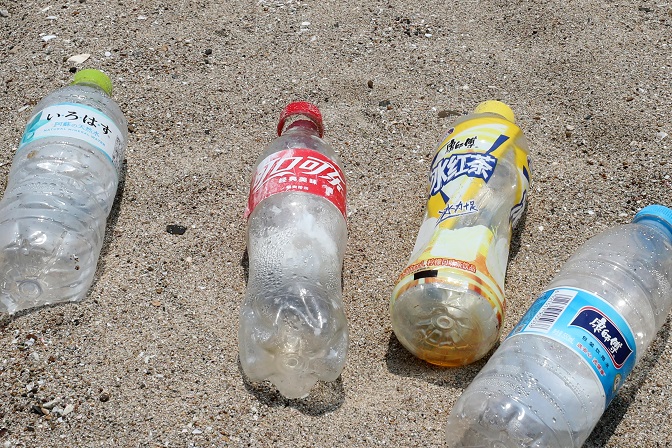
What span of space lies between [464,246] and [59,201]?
1165 mm

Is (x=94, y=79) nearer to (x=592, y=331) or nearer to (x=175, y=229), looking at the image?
(x=175, y=229)

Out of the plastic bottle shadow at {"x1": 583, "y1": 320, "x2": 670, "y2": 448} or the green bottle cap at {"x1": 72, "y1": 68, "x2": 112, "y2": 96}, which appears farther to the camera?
the green bottle cap at {"x1": 72, "y1": 68, "x2": 112, "y2": 96}

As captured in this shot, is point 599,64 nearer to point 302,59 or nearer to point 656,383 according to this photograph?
point 302,59

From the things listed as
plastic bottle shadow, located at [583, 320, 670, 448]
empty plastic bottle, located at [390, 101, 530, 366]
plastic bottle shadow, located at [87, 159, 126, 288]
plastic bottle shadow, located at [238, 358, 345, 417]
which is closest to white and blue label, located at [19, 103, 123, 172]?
plastic bottle shadow, located at [87, 159, 126, 288]

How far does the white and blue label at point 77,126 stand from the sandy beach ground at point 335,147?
0.80ft

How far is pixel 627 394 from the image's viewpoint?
215 centimetres

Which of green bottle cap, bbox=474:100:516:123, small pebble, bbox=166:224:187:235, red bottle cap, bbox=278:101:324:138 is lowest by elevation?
small pebble, bbox=166:224:187:235

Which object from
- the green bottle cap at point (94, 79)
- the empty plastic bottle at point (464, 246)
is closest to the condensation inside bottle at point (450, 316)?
the empty plastic bottle at point (464, 246)

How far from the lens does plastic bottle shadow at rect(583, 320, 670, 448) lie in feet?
6.75

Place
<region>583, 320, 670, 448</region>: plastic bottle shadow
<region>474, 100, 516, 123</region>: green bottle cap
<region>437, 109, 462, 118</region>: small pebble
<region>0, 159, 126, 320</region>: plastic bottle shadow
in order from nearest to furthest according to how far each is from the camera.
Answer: <region>583, 320, 670, 448</region>: plastic bottle shadow, <region>0, 159, 126, 320</region>: plastic bottle shadow, <region>474, 100, 516, 123</region>: green bottle cap, <region>437, 109, 462, 118</region>: small pebble

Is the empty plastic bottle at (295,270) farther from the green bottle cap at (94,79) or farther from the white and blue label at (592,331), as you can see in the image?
the green bottle cap at (94,79)

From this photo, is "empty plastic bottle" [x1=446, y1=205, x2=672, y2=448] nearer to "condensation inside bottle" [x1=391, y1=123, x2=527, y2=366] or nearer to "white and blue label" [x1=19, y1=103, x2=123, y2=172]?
"condensation inside bottle" [x1=391, y1=123, x2=527, y2=366]

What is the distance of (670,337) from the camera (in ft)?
7.59

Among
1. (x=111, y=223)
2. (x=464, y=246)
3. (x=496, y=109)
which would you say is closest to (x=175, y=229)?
(x=111, y=223)
